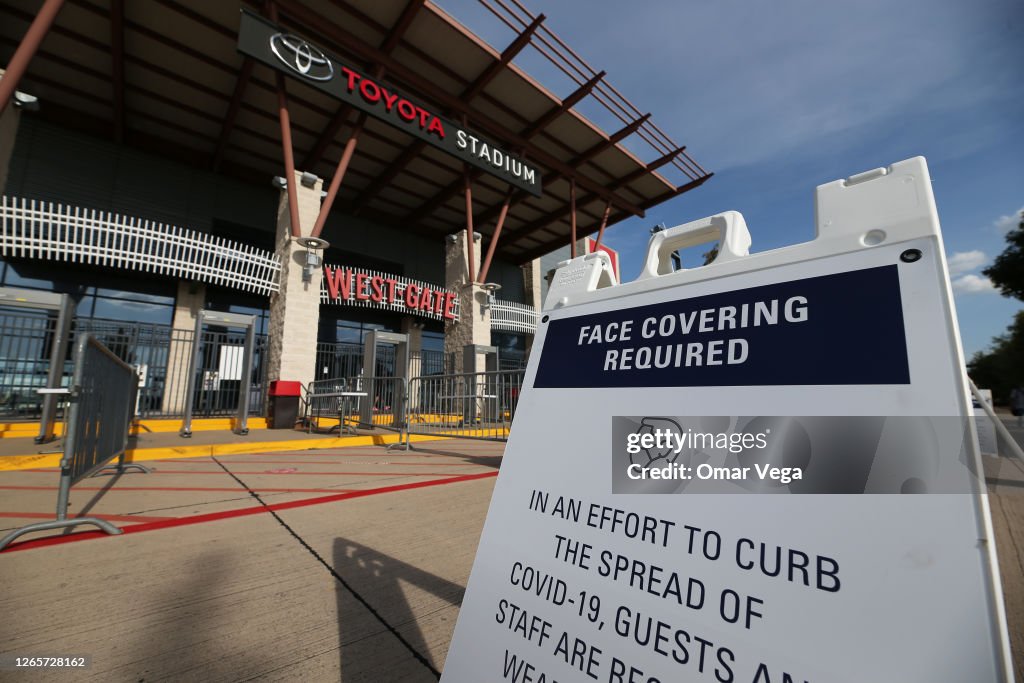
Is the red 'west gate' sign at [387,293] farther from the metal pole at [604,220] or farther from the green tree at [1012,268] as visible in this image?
the green tree at [1012,268]

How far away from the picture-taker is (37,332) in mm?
7926

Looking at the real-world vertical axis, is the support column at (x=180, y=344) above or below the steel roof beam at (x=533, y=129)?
below

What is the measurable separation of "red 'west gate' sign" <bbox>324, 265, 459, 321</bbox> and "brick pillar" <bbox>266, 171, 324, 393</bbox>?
3.51 ft

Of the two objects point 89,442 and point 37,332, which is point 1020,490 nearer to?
point 89,442

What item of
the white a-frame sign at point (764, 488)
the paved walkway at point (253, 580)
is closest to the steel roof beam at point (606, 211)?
the paved walkway at point (253, 580)

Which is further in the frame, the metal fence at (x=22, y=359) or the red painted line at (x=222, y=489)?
the metal fence at (x=22, y=359)

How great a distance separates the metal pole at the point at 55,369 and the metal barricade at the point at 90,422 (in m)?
3.01

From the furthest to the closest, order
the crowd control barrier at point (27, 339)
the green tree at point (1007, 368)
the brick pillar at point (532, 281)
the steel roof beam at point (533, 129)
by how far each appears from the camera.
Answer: the green tree at point (1007, 368) < the brick pillar at point (532, 281) < the steel roof beam at point (533, 129) < the crowd control barrier at point (27, 339)

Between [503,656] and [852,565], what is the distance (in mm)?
651

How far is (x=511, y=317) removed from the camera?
18.2 meters

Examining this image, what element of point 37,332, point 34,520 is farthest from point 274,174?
point 34,520

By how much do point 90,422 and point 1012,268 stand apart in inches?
1588

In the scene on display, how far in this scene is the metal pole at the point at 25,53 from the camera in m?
7.36

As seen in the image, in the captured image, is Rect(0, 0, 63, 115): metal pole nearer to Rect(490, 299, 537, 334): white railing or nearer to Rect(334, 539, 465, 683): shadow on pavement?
Rect(334, 539, 465, 683): shadow on pavement
